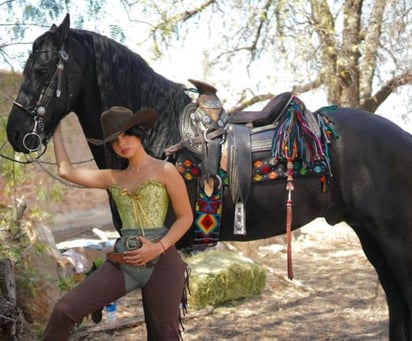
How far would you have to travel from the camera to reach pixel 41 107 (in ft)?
9.07

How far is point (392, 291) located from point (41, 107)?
238cm

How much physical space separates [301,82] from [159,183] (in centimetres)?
590

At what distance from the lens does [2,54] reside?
3762 millimetres

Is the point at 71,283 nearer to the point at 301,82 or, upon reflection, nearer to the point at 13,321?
the point at 13,321

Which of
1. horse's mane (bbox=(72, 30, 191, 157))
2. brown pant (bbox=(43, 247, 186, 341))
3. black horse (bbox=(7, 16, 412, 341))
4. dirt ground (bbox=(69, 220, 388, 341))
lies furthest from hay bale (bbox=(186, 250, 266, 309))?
brown pant (bbox=(43, 247, 186, 341))

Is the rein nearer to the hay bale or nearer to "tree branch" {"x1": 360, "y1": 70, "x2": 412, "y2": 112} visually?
the hay bale

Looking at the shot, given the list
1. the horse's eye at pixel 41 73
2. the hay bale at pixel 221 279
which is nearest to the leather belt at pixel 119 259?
the horse's eye at pixel 41 73

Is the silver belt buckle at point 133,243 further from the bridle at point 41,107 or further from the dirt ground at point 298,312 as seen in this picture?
the dirt ground at point 298,312

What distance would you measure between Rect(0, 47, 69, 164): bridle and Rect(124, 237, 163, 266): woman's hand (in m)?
0.81

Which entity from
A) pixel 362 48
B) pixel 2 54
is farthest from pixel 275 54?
pixel 2 54

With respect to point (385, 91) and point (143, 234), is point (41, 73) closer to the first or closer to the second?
point (143, 234)

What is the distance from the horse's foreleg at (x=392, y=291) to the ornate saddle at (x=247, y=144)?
653 millimetres

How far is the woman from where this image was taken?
2.38m

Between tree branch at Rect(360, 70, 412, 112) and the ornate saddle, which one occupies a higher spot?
tree branch at Rect(360, 70, 412, 112)
